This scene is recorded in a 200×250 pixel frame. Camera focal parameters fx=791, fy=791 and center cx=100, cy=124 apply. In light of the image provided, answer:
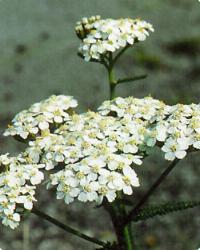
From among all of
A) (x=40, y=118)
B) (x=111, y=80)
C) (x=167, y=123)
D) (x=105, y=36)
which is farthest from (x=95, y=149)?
(x=105, y=36)

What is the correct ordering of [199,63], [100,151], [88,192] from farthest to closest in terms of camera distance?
[199,63] → [100,151] → [88,192]

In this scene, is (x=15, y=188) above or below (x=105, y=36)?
below

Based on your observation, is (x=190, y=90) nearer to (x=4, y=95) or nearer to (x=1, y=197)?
(x=4, y=95)

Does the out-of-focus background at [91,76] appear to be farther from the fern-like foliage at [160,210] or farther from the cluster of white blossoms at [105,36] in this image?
the fern-like foliage at [160,210]

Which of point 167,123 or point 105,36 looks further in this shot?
point 105,36

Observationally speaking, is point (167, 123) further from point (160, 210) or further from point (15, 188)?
point (15, 188)

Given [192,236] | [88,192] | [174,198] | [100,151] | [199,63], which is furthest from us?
[199,63]

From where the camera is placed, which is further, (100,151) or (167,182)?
(167,182)

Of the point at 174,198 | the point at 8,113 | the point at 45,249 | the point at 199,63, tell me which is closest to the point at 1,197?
the point at 45,249
